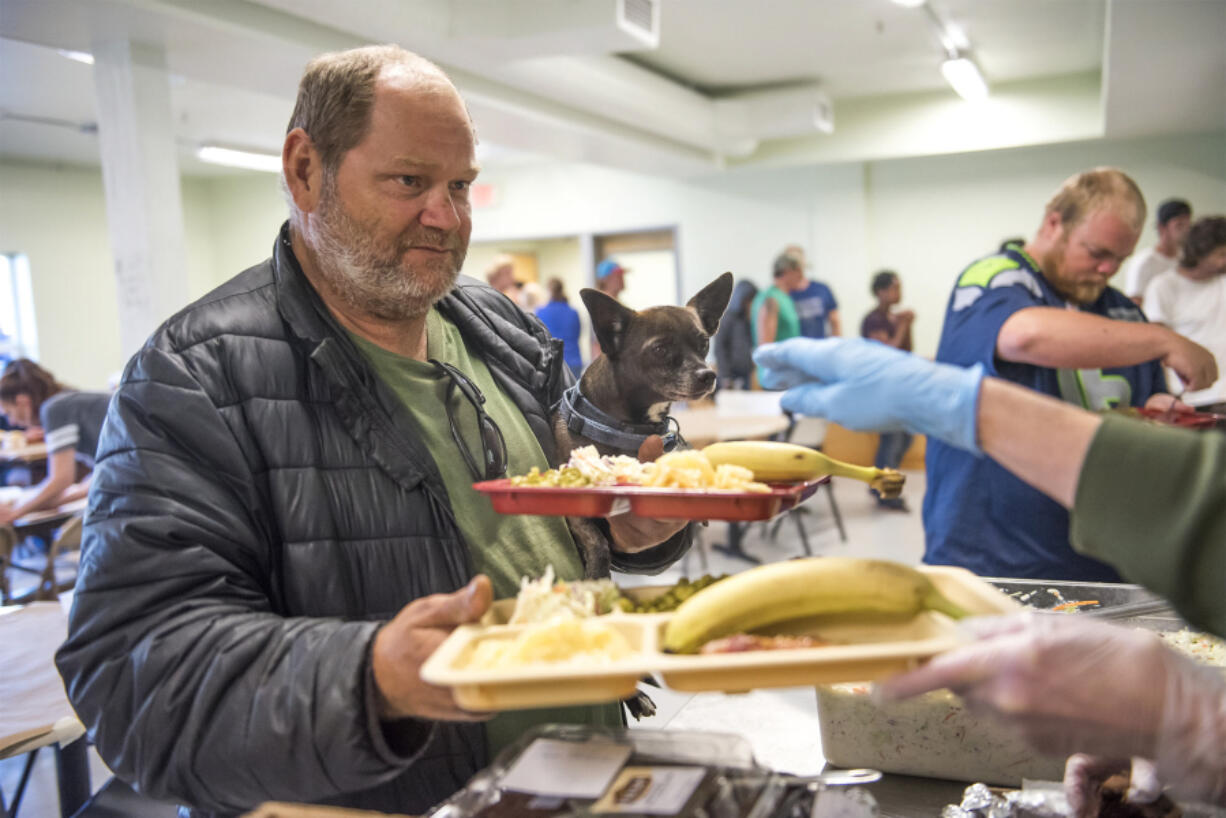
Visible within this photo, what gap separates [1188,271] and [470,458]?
4905 mm

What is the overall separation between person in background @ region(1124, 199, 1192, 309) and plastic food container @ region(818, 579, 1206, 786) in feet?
16.1

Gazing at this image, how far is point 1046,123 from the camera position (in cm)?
1025

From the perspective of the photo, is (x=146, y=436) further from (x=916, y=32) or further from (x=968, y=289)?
(x=916, y=32)

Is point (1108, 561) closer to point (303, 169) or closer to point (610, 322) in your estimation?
point (610, 322)

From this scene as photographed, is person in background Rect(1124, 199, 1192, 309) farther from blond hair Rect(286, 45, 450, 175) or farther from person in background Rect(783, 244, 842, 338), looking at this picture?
blond hair Rect(286, 45, 450, 175)

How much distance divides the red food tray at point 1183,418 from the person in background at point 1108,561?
1.58 metres

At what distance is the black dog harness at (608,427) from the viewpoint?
1.53 m

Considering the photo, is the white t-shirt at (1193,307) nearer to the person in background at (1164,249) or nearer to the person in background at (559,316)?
the person in background at (1164,249)

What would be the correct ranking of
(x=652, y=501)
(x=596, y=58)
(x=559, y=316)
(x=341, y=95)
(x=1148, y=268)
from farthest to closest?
(x=596, y=58), (x=559, y=316), (x=1148, y=268), (x=341, y=95), (x=652, y=501)

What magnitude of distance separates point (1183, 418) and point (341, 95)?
2.28 meters

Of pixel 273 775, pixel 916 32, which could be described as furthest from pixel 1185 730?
pixel 916 32

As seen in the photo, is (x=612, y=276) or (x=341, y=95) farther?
(x=612, y=276)

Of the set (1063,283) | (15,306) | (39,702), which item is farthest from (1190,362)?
(15,306)

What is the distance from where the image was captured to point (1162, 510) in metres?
0.94
